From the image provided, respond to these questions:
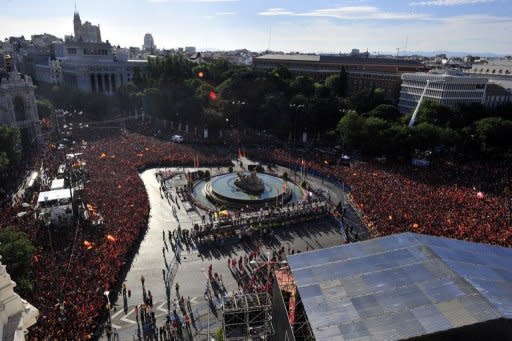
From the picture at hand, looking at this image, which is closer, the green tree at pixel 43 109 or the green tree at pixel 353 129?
the green tree at pixel 353 129

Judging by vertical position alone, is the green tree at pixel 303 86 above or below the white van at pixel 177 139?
above

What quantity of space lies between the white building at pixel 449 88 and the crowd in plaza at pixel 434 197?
26973mm

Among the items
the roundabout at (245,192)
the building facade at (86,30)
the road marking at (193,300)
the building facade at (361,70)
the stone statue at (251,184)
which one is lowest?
the road marking at (193,300)

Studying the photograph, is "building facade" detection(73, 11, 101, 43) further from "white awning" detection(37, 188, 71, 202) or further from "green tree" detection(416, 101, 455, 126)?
"white awning" detection(37, 188, 71, 202)

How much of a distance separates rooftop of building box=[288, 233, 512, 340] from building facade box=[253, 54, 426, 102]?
239ft

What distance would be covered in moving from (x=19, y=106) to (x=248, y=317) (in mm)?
56114

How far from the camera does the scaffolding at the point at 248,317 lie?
17672mm

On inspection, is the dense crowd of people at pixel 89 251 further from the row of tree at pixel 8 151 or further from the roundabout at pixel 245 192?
the roundabout at pixel 245 192

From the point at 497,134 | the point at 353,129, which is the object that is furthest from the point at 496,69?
the point at 353,129

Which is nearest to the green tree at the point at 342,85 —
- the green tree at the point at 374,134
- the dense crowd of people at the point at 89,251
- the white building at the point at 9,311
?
the green tree at the point at 374,134

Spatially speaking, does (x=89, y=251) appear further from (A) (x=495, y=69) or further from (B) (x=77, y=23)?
(B) (x=77, y=23)

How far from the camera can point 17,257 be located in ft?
70.4

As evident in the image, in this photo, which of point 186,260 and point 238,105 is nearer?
point 186,260

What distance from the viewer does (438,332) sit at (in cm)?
1214
